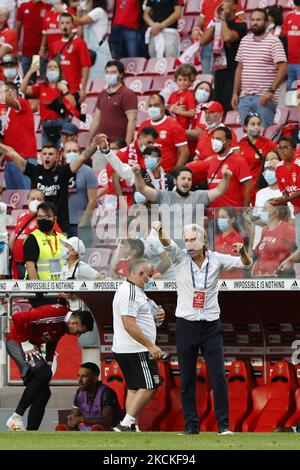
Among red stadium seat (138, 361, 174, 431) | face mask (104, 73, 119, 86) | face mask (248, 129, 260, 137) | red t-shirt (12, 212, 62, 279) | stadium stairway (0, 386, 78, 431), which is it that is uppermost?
face mask (104, 73, 119, 86)

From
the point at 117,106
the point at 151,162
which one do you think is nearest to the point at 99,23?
the point at 117,106

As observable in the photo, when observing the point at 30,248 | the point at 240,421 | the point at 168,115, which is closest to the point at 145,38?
the point at 168,115

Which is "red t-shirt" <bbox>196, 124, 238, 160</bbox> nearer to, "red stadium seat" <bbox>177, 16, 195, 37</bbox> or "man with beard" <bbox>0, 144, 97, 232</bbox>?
"man with beard" <bbox>0, 144, 97, 232</bbox>

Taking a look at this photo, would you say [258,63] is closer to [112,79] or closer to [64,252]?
[112,79]

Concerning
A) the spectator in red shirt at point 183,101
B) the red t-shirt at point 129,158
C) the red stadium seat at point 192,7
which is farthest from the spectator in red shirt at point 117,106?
the red stadium seat at point 192,7

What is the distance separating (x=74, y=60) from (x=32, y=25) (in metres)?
2.21

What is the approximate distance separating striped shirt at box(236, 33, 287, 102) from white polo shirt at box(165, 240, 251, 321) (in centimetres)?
726

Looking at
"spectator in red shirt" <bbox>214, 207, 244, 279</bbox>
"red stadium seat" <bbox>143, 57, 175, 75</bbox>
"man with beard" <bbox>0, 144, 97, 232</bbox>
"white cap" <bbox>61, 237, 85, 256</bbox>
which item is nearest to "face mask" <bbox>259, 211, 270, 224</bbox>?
"spectator in red shirt" <bbox>214, 207, 244, 279</bbox>

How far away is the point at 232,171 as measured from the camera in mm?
18406

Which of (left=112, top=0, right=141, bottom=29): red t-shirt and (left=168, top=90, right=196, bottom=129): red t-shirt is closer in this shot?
(left=168, top=90, right=196, bottom=129): red t-shirt

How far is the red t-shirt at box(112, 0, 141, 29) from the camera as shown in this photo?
971 inches
